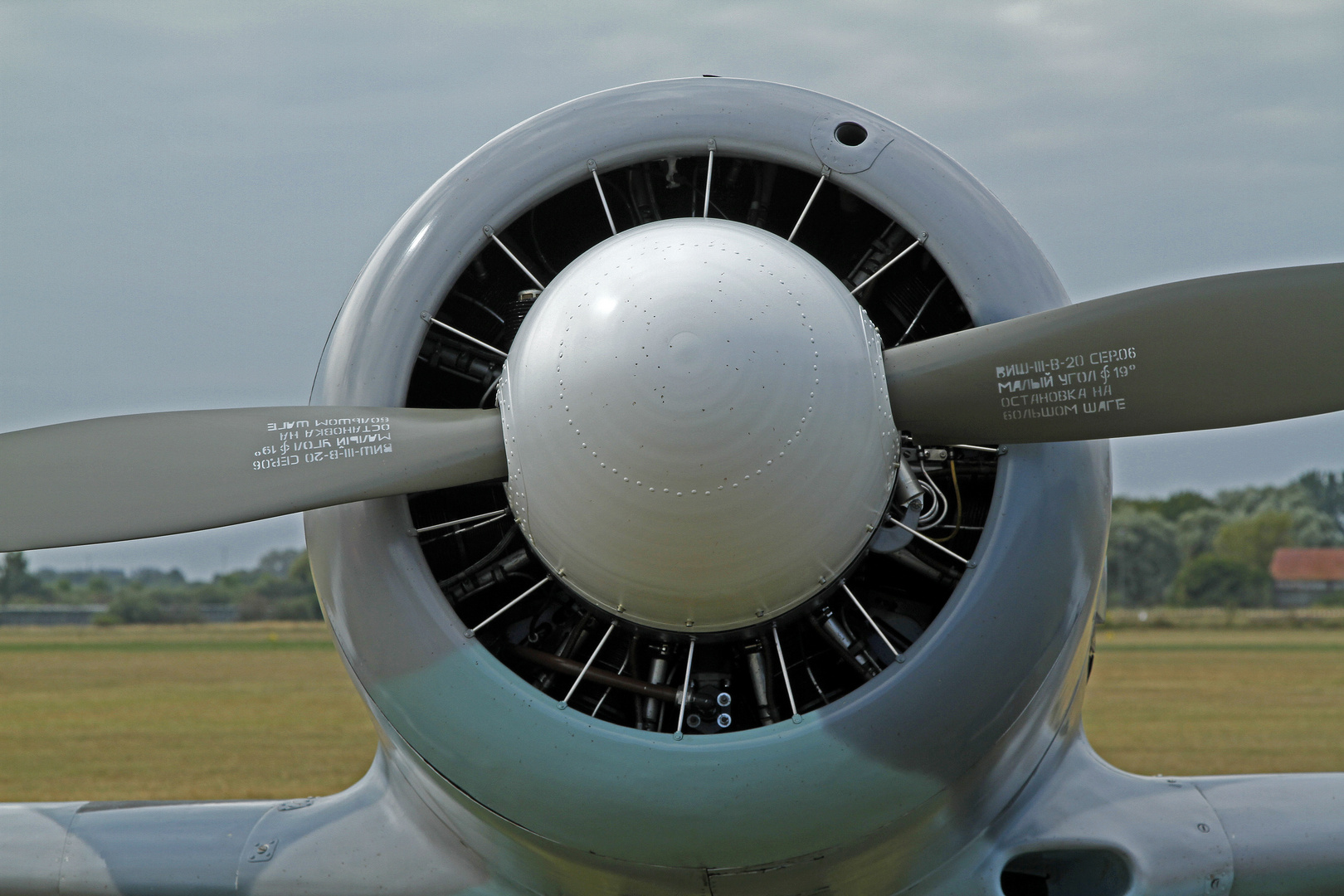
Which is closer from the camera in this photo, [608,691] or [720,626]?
[720,626]

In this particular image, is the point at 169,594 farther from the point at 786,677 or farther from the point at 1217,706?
the point at 786,677

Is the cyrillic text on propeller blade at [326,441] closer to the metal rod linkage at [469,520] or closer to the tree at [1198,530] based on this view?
the metal rod linkage at [469,520]

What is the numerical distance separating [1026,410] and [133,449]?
87.0 inches

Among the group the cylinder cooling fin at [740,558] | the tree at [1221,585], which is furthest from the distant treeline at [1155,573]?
the cylinder cooling fin at [740,558]

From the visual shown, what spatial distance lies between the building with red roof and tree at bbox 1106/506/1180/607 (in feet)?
13.5

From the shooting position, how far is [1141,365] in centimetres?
303

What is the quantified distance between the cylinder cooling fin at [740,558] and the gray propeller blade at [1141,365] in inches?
7.7

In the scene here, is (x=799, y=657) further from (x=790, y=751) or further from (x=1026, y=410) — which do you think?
(x=1026, y=410)

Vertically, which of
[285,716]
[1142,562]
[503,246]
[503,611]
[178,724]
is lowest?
[1142,562]

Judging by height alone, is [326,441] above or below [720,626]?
above

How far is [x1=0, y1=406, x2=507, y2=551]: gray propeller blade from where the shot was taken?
3148 millimetres

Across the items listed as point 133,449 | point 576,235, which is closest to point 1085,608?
point 576,235

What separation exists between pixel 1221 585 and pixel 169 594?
43341mm

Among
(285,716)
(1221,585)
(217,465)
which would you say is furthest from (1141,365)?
(1221,585)
